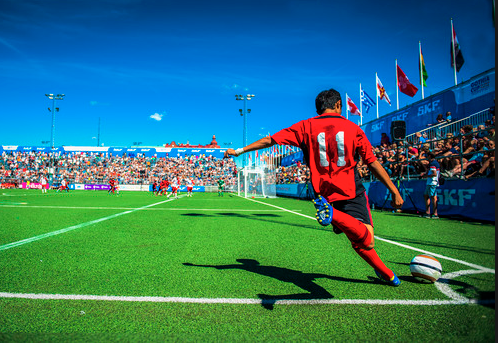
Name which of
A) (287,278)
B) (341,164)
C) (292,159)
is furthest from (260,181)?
(341,164)

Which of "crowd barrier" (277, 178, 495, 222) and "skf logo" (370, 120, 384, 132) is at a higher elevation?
"skf logo" (370, 120, 384, 132)

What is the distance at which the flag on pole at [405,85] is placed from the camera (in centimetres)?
2112

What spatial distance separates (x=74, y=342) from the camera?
1.82m

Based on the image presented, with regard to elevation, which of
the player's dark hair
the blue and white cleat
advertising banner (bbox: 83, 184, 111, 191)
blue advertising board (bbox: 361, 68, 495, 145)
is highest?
blue advertising board (bbox: 361, 68, 495, 145)

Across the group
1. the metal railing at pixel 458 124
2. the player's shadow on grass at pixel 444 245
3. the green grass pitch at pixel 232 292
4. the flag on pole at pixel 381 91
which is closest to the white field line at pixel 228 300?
the green grass pitch at pixel 232 292

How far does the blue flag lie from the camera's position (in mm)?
25875

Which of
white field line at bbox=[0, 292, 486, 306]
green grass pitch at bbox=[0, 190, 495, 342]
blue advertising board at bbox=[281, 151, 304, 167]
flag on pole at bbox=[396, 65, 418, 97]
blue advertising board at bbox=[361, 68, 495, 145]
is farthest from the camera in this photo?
blue advertising board at bbox=[281, 151, 304, 167]

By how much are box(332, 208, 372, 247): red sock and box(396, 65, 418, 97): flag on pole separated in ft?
72.3

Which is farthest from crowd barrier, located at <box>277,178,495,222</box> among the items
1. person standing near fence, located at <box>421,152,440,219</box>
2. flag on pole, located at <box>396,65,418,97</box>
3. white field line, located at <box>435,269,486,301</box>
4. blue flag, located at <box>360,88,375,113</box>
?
blue flag, located at <box>360,88,375,113</box>

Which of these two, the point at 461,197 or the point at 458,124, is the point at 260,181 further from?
the point at 461,197

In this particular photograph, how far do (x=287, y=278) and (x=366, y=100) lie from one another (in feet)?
85.0

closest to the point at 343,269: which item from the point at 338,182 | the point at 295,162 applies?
the point at 338,182

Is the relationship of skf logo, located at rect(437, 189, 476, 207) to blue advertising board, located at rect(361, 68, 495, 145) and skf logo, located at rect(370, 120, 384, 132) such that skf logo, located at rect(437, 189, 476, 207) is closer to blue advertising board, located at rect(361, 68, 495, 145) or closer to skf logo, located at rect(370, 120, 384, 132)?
blue advertising board, located at rect(361, 68, 495, 145)

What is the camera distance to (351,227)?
2424 mm
